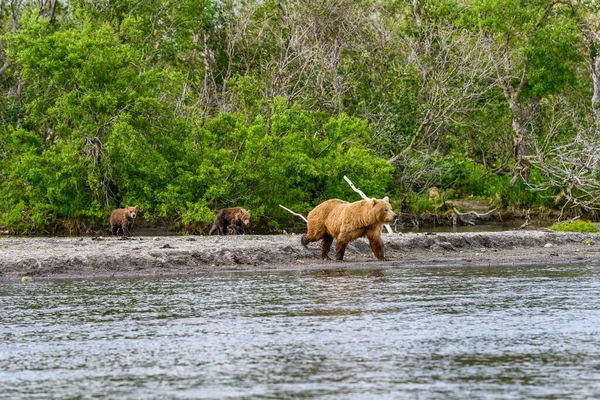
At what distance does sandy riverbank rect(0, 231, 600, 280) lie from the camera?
17266 mm

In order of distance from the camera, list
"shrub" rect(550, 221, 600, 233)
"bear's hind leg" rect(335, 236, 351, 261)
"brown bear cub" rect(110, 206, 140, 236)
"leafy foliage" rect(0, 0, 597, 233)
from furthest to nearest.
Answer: "leafy foliage" rect(0, 0, 597, 233) < "brown bear cub" rect(110, 206, 140, 236) < "shrub" rect(550, 221, 600, 233) < "bear's hind leg" rect(335, 236, 351, 261)

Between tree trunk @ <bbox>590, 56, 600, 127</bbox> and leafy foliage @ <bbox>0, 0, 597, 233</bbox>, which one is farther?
tree trunk @ <bbox>590, 56, 600, 127</bbox>

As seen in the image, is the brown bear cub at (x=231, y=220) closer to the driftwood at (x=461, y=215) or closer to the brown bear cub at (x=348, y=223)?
the brown bear cub at (x=348, y=223)

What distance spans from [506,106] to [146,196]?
47.1 feet

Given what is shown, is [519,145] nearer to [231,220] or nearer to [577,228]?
[577,228]

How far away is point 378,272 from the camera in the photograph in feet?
55.6

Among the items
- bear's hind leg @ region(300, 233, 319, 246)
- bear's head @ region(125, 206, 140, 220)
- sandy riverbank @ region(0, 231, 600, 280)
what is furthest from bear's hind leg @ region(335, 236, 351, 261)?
bear's head @ region(125, 206, 140, 220)

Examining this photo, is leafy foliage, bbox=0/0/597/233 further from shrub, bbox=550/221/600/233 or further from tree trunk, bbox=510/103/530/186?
shrub, bbox=550/221/600/233

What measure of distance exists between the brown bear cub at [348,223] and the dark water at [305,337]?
5.59 feet

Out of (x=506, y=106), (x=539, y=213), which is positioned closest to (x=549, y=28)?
(x=506, y=106)

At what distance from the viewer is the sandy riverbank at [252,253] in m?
17.3

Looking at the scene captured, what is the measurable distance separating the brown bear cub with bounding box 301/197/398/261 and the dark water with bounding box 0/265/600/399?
1703mm

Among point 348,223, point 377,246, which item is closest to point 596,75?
point 377,246

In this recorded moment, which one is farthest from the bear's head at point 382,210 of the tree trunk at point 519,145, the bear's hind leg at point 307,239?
the tree trunk at point 519,145
